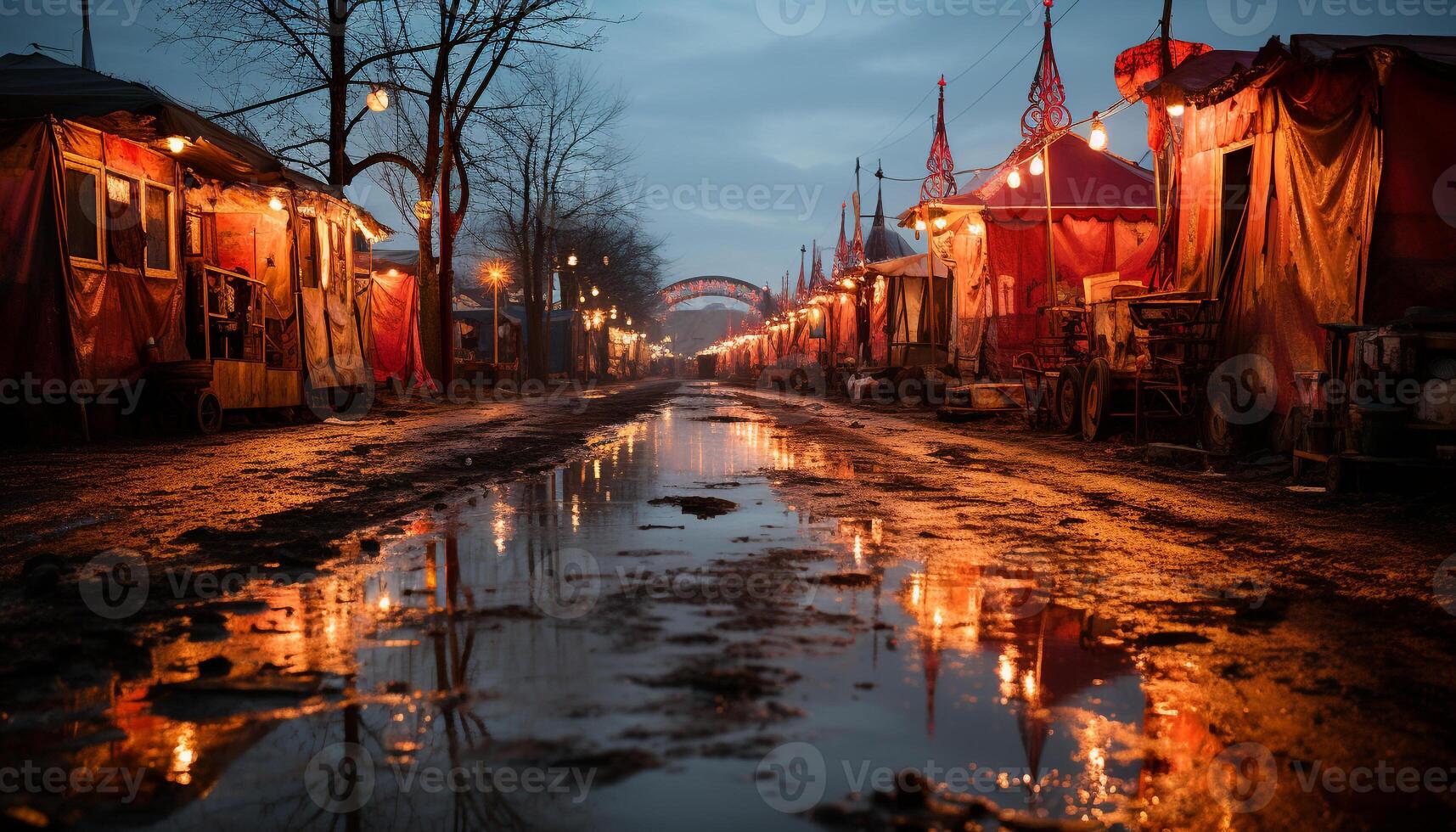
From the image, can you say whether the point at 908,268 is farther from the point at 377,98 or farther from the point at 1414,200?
the point at 1414,200

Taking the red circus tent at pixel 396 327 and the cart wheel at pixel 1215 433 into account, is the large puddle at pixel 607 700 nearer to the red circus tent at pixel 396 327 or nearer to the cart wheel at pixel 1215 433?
the cart wheel at pixel 1215 433

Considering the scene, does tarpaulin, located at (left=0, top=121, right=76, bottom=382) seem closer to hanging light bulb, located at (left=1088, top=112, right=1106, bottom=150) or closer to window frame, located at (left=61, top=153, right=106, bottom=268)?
window frame, located at (left=61, top=153, right=106, bottom=268)

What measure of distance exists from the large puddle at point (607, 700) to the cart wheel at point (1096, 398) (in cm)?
815

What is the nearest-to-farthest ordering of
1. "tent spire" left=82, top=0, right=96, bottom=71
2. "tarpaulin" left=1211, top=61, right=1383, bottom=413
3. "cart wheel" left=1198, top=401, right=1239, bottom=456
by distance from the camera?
"tarpaulin" left=1211, top=61, right=1383, bottom=413 < "cart wheel" left=1198, top=401, right=1239, bottom=456 < "tent spire" left=82, top=0, right=96, bottom=71

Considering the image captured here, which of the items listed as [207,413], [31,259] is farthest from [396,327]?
[31,259]

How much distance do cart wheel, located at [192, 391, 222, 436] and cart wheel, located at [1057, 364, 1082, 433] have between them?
442 inches

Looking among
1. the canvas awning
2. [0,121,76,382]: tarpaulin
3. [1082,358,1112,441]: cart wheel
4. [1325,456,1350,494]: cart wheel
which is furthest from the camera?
the canvas awning

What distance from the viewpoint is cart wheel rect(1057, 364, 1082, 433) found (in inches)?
518

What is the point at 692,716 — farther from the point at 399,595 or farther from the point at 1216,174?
the point at 1216,174

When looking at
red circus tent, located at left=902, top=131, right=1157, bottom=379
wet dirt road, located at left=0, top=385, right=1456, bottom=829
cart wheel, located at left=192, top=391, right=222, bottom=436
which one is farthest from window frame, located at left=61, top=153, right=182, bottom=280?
red circus tent, located at left=902, top=131, right=1157, bottom=379

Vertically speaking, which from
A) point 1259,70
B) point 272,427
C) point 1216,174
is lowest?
point 272,427

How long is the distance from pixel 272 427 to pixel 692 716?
12794mm

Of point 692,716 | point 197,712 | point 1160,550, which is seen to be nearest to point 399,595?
point 197,712

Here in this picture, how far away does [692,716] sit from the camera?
243cm
